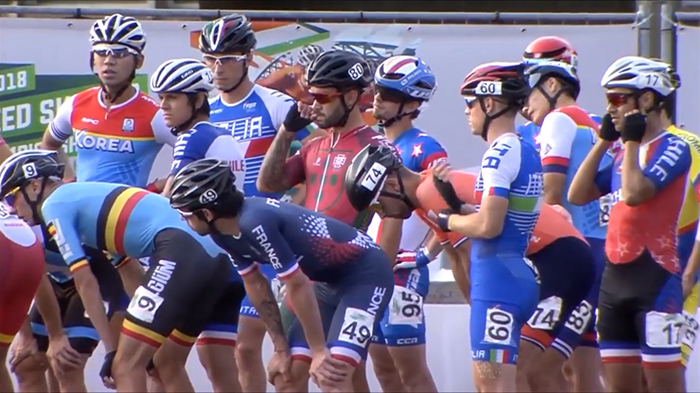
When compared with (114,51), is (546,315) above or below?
below

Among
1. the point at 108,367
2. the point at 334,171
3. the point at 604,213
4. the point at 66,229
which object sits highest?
the point at 334,171

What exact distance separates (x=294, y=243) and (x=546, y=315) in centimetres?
151

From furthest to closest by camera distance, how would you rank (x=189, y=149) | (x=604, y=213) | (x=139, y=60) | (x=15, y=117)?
(x=15, y=117) → (x=139, y=60) → (x=604, y=213) → (x=189, y=149)

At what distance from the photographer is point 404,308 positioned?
8250 mm

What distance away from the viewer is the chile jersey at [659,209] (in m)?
7.14

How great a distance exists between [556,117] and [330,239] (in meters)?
1.93

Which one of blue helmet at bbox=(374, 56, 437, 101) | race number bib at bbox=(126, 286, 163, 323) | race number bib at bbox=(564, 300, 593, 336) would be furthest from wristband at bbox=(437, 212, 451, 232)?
race number bib at bbox=(126, 286, 163, 323)

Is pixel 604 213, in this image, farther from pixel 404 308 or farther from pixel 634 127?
pixel 634 127

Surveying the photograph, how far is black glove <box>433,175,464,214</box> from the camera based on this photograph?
697 cm

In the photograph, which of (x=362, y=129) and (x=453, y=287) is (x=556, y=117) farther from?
(x=453, y=287)

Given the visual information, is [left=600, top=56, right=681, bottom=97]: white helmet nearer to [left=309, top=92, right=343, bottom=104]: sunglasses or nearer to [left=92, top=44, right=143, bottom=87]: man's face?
[left=309, top=92, right=343, bottom=104]: sunglasses

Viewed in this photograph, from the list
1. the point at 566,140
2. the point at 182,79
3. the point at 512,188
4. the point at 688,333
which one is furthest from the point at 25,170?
the point at 688,333

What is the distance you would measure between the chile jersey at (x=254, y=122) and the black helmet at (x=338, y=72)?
3.46 ft

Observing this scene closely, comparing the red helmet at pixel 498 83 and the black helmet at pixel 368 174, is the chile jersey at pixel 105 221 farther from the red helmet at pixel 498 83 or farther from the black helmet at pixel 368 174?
the red helmet at pixel 498 83
